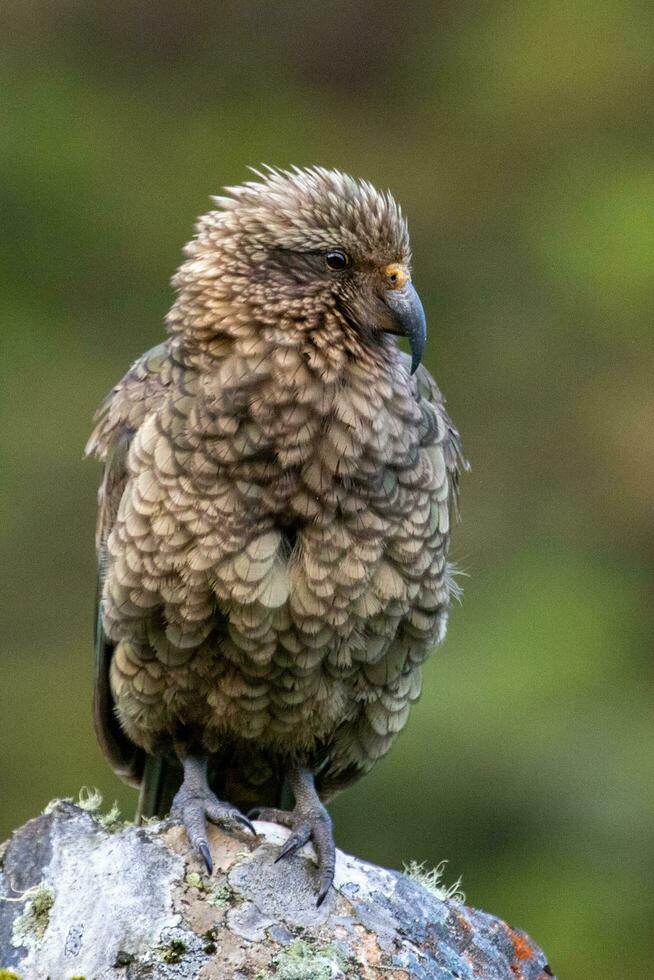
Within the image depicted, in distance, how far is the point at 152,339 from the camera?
9.97m

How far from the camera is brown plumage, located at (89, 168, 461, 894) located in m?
3.99

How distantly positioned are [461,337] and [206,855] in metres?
7.15

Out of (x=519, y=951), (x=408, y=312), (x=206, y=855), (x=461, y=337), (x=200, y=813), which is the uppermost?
(x=461, y=337)

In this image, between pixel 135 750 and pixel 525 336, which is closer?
pixel 135 750

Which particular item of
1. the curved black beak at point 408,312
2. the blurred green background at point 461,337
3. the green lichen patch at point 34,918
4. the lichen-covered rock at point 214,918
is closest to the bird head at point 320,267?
the curved black beak at point 408,312

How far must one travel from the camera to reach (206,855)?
3.57 m

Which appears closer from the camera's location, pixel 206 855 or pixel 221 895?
pixel 221 895

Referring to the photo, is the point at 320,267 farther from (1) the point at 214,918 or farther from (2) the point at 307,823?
(1) the point at 214,918

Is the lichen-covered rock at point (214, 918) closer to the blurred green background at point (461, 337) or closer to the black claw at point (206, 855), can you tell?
the black claw at point (206, 855)

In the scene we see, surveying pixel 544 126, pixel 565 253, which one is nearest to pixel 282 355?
pixel 565 253

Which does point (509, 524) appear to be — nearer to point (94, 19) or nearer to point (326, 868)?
point (94, 19)

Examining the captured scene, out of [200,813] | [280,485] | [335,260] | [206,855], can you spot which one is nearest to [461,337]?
[335,260]

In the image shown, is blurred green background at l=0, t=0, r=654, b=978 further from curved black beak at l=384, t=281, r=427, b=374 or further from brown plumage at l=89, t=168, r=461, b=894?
curved black beak at l=384, t=281, r=427, b=374

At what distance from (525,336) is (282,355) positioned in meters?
6.77
